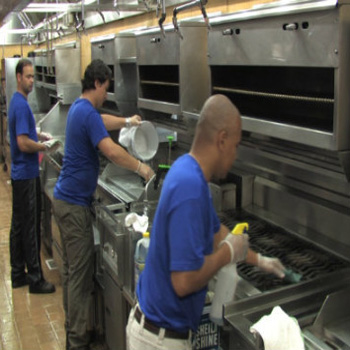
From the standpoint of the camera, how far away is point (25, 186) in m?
3.49

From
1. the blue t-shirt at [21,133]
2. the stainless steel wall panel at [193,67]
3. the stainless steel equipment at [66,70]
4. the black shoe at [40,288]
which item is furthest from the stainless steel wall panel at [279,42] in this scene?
the stainless steel equipment at [66,70]

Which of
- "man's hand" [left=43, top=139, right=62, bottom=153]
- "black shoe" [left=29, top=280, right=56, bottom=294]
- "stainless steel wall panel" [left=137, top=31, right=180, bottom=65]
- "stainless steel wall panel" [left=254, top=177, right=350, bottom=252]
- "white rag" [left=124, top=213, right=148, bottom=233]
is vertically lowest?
"black shoe" [left=29, top=280, right=56, bottom=294]

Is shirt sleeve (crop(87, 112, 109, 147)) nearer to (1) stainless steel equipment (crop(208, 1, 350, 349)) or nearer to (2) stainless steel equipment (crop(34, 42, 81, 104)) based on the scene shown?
(1) stainless steel equipment (crop(208, 1, 350, 349))

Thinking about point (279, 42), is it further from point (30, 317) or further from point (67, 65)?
→ point (67, 65)

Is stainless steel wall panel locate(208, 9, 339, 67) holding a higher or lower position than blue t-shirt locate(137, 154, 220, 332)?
higher

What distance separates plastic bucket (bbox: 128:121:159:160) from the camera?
304cm

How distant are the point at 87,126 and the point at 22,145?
3.35 ft

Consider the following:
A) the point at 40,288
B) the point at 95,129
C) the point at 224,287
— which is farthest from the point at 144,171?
the point at 40,288

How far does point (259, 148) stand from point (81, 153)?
1.09 meters

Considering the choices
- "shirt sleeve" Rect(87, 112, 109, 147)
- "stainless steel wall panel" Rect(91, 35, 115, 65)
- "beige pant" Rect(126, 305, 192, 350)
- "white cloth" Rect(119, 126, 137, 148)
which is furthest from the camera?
"stainless steel wall panel" Rect(91, 35, 115, 65)

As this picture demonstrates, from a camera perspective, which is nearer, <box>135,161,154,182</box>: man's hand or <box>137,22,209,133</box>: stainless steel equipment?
<box>137,22,209,133</box>: stainless steel equipment

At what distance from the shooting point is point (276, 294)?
1.59 metres

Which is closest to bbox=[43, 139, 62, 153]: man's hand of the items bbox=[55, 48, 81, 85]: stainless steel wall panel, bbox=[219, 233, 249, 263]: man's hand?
bbox=[55, 48, 81, 85]: stainless steel wall panel

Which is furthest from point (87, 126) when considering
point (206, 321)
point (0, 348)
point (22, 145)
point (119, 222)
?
point (0, 348)
